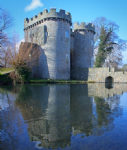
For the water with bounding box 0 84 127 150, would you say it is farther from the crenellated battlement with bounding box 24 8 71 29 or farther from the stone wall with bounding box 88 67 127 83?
the stone wall with bounding box 88 67 127 83

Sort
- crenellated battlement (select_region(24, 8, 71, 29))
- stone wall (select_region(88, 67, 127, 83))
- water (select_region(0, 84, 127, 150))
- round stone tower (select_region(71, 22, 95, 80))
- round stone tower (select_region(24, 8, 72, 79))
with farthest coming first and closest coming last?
round stone tower (select_region(71, 22, 95, 80)) → stone wall (select_region(88, 67, 127, 83)) → round stone tower (select_region(24, 8, 72, 79)) → crenellated battlement (select_region(24, 8, 71, 29)) → water (select_region(0, 84, 127, 150))

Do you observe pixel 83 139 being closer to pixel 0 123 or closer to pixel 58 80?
pixel 0 123

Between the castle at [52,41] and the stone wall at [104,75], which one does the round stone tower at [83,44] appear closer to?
the stone wall at [104,75]

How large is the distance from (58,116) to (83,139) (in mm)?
1667

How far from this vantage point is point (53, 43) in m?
22.2

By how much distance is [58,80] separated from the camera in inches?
847

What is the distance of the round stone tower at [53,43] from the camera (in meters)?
22.1

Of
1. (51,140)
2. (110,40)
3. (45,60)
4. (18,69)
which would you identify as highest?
(110,40)

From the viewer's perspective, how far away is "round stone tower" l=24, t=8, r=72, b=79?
871 inches

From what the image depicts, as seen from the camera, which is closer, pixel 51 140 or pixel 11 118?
pixel 51 140

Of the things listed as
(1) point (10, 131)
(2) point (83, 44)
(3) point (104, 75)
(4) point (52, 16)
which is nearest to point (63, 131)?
(1) point (10, 131)

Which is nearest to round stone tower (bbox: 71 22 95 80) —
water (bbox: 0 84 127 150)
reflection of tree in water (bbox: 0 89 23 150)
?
water (bbox: 0 84 127 150)

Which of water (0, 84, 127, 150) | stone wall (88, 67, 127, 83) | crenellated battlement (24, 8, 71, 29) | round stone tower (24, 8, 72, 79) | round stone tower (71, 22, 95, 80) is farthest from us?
round stone tower (71, 22, 95, 80)

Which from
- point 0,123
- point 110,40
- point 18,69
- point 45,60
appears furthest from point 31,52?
point 0,123
